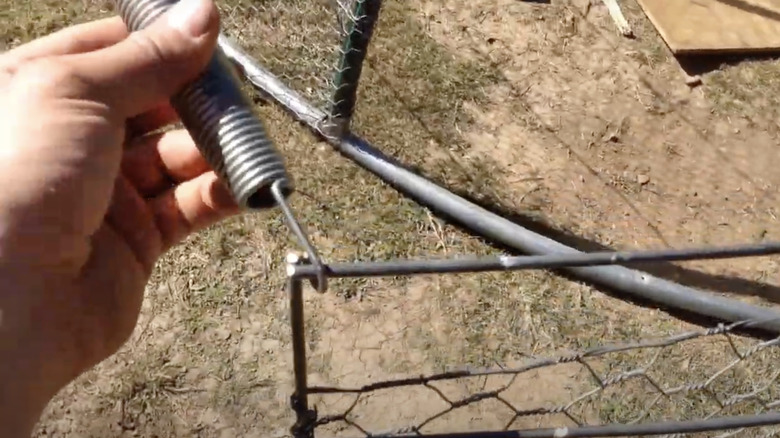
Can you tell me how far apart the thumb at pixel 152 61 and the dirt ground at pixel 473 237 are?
105 centimetres

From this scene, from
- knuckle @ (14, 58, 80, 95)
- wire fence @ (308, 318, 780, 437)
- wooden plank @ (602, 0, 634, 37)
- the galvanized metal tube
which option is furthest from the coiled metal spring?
wooden plank @ (602, 0, 634, 37)

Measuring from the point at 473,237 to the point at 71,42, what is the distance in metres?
1.34

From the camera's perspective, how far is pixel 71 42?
4.19 feet

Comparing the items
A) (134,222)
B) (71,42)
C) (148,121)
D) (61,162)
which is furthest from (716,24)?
(61,162)

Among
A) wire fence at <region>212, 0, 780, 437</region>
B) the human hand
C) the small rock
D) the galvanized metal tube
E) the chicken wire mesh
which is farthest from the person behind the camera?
the small rock

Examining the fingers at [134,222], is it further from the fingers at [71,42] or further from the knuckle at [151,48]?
the knuckle at [151,48]

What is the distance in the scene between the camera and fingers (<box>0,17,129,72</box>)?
1228 mm

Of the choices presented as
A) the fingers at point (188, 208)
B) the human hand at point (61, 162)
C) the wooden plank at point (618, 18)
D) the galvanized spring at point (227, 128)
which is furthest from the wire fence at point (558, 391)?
the wooden plank at point (618, 18)

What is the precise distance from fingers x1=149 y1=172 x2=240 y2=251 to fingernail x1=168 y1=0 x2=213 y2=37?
0.34m

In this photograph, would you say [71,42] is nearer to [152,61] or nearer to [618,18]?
[152,61]

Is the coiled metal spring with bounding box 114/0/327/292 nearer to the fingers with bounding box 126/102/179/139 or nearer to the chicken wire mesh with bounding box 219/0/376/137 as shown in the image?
the fingers with bounding box 126/102/179/139

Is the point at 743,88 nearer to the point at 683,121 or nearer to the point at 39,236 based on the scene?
the point at 683,121

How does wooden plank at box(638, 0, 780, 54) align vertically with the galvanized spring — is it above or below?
below

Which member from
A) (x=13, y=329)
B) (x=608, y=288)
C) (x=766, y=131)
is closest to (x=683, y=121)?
(x=766, y=131)
